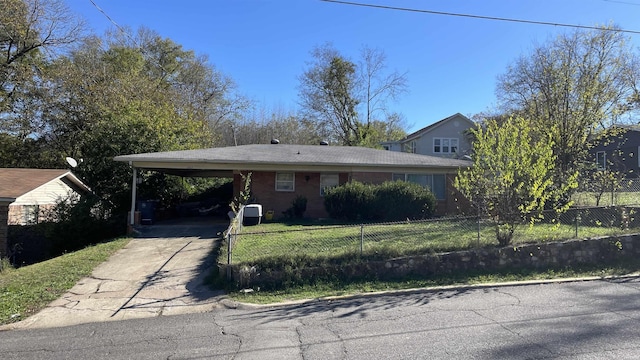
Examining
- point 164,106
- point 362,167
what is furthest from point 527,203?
point 164,106

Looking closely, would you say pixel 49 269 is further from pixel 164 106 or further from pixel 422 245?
pixel 164 106

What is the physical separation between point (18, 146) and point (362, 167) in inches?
879

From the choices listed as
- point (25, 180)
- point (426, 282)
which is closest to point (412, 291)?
point (426, 282)

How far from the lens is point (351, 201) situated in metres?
→ 14.5

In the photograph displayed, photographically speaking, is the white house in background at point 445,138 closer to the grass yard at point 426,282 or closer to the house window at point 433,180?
the house window at point 433,180

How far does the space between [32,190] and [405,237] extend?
568 inches

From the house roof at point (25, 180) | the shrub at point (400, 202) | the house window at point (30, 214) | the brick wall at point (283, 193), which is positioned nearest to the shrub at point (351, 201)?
the shrub at point (400, 202)

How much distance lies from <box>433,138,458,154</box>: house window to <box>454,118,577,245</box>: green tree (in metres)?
27.4

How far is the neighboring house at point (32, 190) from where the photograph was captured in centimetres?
1461

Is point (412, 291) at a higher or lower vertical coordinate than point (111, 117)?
lower

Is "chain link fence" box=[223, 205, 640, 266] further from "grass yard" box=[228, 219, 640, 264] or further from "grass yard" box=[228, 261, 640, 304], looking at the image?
"grass yard" box=[228, 261, 640, 304]

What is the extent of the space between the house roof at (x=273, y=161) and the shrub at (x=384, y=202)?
153 cm

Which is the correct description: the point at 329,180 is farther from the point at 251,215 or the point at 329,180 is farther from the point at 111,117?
the point at 111,117

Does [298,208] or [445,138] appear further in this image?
[445,138]
